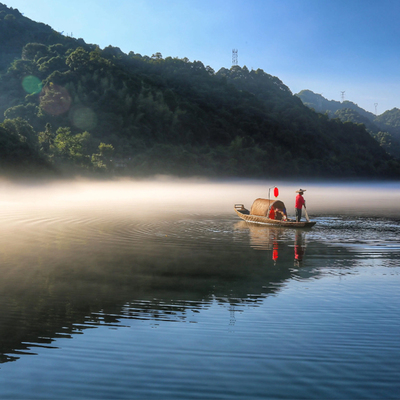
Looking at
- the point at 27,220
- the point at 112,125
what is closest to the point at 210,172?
the point at 112,125

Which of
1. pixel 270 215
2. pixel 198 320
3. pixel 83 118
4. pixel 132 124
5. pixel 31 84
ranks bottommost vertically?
pixel 198 320

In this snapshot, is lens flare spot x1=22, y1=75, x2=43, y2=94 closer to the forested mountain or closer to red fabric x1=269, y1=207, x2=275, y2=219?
the forested mountain

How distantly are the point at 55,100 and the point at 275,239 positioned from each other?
13191 cm

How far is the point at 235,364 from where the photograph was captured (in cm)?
787

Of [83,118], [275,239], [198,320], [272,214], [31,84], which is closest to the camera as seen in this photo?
[198,320]

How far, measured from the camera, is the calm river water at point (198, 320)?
722cm

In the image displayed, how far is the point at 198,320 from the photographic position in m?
10.3

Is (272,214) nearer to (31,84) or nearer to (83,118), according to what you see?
(83,118)

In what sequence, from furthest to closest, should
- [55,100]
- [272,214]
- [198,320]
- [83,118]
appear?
[83,118], [55,100], [272,214], [198,320]

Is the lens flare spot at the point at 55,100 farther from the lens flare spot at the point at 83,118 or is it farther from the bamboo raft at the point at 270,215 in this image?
the bamboo raft at the point at 270,215

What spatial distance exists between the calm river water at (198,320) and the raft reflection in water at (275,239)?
0.99 ft

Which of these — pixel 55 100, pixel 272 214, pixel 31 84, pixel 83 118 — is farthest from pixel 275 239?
pixel 31 84

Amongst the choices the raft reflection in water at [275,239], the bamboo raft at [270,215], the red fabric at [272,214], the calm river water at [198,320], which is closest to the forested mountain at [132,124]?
the bamboo raft at [270,215]

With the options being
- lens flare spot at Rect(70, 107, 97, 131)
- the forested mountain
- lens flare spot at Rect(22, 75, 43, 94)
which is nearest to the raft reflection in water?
the forested mountain
